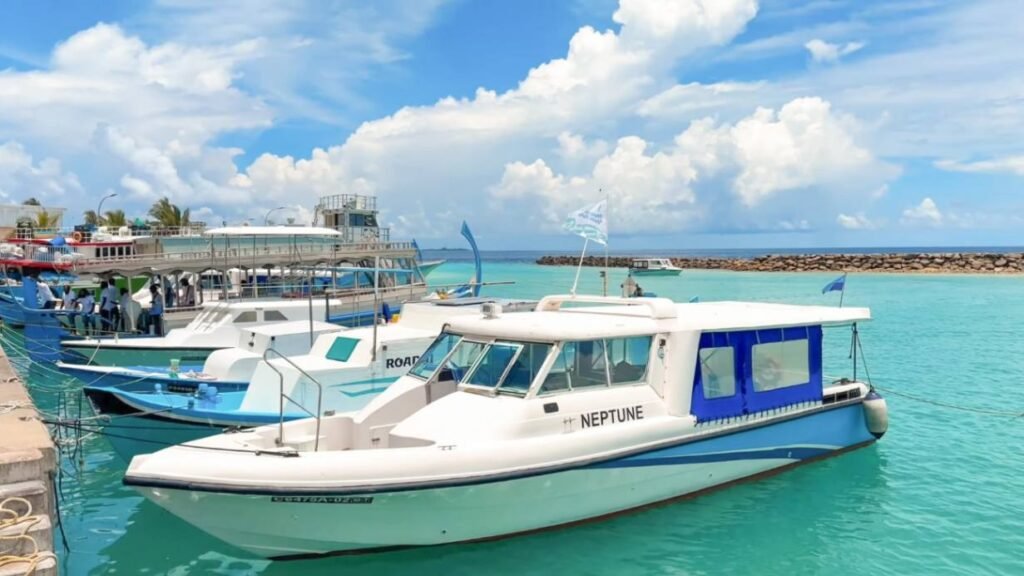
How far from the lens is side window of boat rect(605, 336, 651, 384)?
991cm

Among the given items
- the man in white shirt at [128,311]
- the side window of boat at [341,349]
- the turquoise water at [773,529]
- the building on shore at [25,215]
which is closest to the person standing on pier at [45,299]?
the man in white shirt at [128,311]

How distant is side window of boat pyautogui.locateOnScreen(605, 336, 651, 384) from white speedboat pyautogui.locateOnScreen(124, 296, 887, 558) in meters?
0.02

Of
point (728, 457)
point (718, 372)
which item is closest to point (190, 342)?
point (718, 372)

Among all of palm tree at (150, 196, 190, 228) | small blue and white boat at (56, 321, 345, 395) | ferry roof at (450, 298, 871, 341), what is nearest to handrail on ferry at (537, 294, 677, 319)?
ferry roof at (450, 298, 871, 341)

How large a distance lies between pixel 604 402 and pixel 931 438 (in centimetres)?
857

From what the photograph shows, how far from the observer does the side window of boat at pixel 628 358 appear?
9.91 metres

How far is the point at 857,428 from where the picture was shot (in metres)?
12.7

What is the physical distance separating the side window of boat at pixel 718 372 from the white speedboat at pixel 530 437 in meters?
0.02

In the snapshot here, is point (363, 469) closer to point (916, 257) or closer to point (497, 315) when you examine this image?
point (497, 315)

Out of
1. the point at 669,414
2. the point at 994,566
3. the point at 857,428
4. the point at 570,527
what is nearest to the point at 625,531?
the point at 570,527

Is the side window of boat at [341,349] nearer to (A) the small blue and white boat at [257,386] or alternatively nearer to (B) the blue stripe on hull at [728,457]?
(A) the small blue and white boat at [257,386]

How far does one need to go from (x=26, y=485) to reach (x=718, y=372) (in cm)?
851

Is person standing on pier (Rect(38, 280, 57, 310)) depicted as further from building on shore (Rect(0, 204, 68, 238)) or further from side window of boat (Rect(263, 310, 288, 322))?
building on shore (Rect(0, 204, 68, 238))

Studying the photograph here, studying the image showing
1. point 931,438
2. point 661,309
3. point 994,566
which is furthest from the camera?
point 931,438
